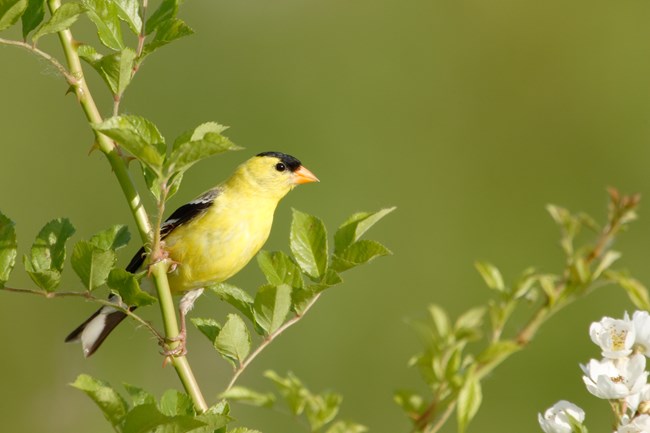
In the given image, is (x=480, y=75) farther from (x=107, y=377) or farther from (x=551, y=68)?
(x=107, y=377)

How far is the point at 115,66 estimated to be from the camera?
1253 mm

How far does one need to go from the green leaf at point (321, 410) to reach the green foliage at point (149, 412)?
0.35 ft

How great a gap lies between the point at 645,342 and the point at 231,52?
5.24 meters

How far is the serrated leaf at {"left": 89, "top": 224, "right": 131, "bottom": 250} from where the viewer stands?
1393 millimetres

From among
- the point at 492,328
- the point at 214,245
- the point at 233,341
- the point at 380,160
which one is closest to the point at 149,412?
the point at 233,341

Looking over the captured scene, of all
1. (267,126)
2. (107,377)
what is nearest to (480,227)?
(267,126)

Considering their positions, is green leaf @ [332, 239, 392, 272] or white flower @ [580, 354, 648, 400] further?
green leaf @ [332, 239, 392, 272]

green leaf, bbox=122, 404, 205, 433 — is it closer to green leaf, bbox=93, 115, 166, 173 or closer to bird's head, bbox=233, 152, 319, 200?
green leaf, bbox=93, 115, 166, 173

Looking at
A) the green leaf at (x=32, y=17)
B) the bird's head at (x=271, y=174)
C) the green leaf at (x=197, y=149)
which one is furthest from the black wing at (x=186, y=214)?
the green leaf at (x=197, y=149)

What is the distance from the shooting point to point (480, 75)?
6805 mm

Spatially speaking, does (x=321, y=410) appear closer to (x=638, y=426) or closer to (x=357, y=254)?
(x=357, y=254)

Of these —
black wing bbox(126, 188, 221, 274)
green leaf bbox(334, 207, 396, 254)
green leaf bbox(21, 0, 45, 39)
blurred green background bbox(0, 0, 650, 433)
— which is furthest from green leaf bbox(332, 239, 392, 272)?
blurred green background bbox(0, 0, 650, 433)

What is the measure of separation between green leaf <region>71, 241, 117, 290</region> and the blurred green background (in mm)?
2517

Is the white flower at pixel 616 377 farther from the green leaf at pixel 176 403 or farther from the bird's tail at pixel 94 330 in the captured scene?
the bird's tail at pixel 94 330
